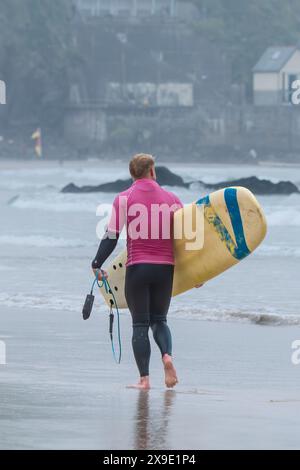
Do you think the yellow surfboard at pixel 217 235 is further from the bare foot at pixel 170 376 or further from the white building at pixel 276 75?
the white building at pixel 276 75

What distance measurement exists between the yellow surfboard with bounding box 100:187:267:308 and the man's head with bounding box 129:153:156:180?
0.38m

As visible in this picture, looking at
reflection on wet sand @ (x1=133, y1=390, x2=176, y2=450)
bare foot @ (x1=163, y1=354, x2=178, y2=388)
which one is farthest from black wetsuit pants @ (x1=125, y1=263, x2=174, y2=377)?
reflection on wet sand @ (x1=133, y1=390, x2=176, y2=450)

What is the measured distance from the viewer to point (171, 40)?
10119 cm

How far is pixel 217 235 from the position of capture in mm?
7426

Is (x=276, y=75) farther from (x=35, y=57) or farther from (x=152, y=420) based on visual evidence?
Result: (x=152, y=420)

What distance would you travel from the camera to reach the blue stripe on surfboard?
24.1 ft

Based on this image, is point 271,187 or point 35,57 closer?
point 271,187

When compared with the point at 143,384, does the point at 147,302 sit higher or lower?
higher

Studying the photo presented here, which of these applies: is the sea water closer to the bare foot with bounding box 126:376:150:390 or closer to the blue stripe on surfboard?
the blue stripe on surfboard

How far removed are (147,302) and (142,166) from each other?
63 cm

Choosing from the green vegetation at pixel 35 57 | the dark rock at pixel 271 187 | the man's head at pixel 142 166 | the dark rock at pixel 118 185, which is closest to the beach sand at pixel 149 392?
the man's head at pixel 142 166

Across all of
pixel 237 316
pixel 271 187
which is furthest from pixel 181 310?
pixel 271 187

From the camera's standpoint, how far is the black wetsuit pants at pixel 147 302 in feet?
22.7

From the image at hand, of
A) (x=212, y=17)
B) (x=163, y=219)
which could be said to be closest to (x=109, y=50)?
(x=212, y=17)
